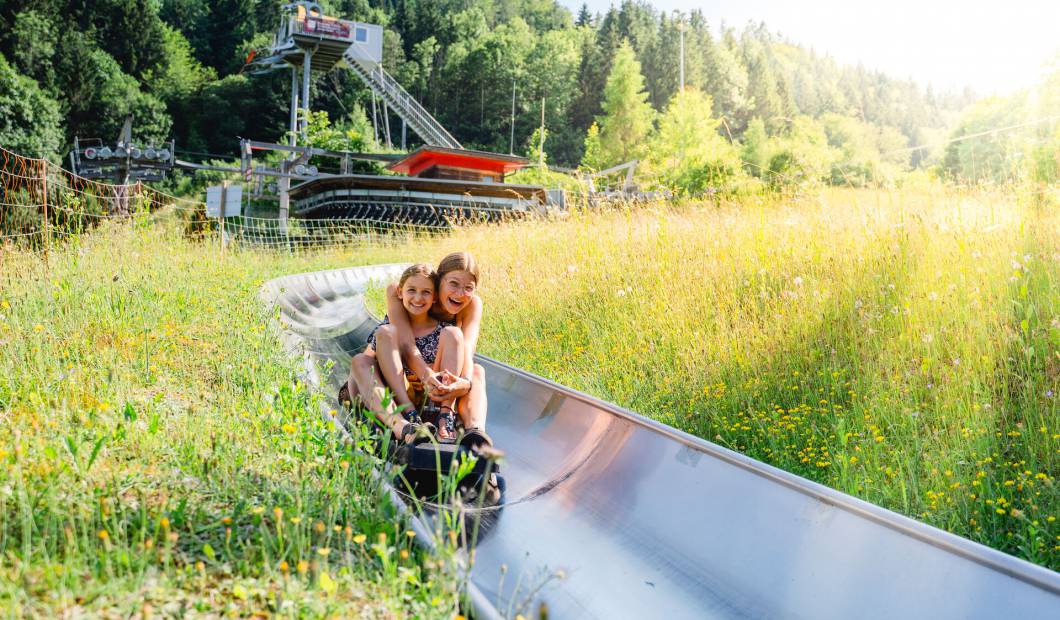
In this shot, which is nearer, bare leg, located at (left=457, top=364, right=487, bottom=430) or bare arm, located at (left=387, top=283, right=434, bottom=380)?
bare leg, located at (left=457, top=364, right=487, bottom=430)

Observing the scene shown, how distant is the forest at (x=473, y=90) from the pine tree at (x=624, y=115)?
0.27 feet

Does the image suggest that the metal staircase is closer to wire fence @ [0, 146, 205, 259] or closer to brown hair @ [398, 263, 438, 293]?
wire fence @ [0, 146, 205, 259]

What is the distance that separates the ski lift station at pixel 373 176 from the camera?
20.7 meters

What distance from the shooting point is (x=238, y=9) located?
5312 cm

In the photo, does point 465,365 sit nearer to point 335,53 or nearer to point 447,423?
point 447,423

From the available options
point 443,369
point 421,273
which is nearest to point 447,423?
point 443,369

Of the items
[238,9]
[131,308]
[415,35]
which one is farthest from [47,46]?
[131,308]

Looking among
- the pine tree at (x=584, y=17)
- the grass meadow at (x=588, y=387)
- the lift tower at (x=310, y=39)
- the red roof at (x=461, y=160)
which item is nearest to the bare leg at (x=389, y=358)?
the grass meadow at (x=588, y=387)

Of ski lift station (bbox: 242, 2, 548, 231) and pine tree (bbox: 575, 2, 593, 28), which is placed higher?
pine tree (bbox: 575, 2, 593, 28)

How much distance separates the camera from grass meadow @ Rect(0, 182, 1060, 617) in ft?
5.92

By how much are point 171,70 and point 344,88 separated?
1140cm

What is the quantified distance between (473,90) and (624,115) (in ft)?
53.9

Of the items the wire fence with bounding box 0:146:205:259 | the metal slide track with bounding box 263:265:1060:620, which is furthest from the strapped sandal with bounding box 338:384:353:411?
the wire fence with bounding box 0:146:205:259

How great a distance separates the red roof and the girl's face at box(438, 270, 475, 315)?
21.2 meters
